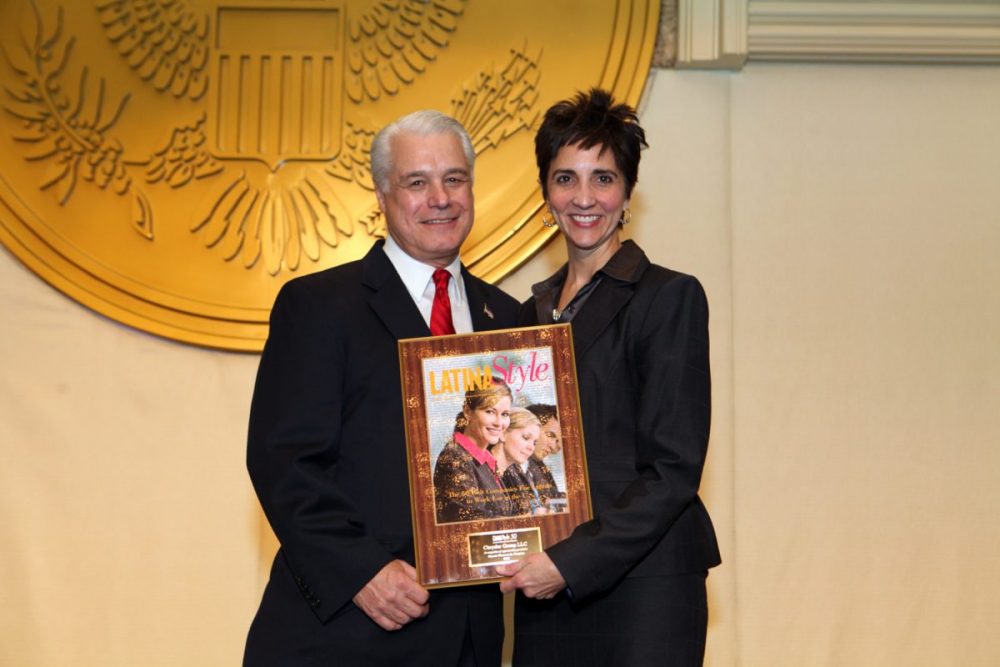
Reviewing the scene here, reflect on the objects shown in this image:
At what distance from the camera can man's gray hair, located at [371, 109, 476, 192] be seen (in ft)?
7.61

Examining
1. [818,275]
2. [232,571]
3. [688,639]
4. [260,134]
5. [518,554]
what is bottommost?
[232,571]

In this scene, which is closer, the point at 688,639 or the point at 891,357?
the point at 688,639

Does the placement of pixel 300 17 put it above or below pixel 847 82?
above

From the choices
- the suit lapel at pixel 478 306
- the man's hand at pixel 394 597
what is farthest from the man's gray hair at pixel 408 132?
the man's hand at pixel 394 597

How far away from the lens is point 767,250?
3387 millimetres

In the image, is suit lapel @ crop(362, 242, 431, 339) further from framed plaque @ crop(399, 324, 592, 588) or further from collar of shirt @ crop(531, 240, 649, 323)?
collar of shirt @ crop(531, 240, 649, 323)

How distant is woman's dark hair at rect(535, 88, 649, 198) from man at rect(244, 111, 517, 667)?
0.22 metres

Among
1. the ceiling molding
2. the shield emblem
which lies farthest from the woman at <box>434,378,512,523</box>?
the ceiling molding

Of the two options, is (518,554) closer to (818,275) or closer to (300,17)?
(818,275)

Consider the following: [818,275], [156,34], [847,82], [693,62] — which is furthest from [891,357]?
[156,34]

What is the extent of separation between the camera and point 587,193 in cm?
227

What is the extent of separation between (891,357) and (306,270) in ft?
5.93

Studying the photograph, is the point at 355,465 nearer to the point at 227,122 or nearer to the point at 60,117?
the point at 227,122

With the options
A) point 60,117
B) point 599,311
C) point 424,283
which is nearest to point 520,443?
point 599,311
